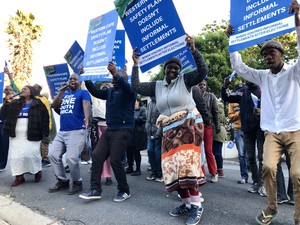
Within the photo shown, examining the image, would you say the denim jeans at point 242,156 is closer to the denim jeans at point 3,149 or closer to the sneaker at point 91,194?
the sneaker at point 91,194

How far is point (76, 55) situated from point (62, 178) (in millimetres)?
2205

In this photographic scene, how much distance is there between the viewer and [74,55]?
5500 mm

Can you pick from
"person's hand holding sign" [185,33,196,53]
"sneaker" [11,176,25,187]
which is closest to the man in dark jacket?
"person's hand holding sign" [185,33,196,53]

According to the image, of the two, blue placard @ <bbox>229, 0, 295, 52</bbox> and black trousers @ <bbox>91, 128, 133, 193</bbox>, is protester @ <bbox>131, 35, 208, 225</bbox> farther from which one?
black trousers @ <bbox>91, 128, 133, 193</bbox>

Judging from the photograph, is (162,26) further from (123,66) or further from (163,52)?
(123,66)

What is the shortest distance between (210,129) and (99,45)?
2.52m

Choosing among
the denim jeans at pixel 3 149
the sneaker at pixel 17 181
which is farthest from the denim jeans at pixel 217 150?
the denim jeans at pixel 3 149

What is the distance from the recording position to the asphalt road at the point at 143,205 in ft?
11.4

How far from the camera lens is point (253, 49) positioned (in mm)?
17656

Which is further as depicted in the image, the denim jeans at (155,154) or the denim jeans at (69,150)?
the denim jeans at (155,154)

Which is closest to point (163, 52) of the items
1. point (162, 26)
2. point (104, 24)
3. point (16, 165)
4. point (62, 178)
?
point (162, 26)

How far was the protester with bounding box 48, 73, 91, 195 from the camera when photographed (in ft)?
15.5

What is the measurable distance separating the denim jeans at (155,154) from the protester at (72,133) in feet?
4.82

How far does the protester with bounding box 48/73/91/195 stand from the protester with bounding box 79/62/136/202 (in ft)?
1.74
